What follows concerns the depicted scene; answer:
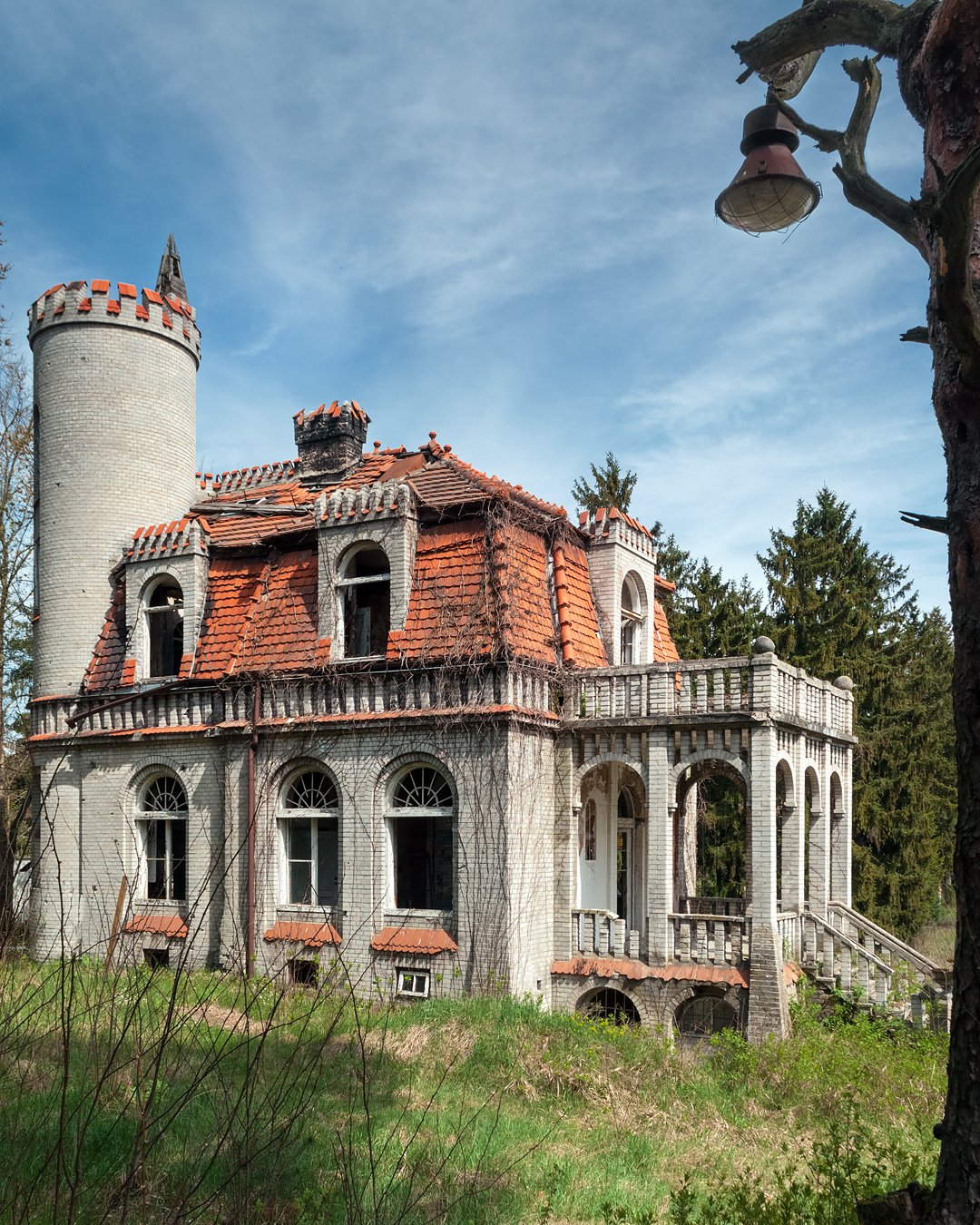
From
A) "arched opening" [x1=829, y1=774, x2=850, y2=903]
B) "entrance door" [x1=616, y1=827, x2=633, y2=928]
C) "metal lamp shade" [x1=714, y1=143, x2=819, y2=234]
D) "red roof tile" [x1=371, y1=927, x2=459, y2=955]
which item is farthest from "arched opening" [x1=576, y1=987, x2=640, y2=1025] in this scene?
"metal lamp shade" [x1=714, y1=143, x2=819, y2=234]

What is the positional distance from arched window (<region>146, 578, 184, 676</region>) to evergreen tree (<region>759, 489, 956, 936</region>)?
1549cm

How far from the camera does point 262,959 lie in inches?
675

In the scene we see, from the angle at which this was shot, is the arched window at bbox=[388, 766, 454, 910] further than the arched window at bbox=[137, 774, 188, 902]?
No

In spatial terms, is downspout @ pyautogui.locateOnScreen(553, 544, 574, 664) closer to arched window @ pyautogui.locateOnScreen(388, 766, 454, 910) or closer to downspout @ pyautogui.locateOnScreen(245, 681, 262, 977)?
arched window @ pyautogui.locateOnScreen(388, 766, 454, 910)

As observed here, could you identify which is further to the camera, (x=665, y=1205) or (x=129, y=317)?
(x=129, y=317)

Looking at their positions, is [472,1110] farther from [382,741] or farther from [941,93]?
[941,93]

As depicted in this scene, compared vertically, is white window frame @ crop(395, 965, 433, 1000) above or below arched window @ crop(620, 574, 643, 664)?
below

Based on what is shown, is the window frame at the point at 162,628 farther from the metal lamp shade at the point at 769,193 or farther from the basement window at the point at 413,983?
the metal lamp shade at the point at 769,193

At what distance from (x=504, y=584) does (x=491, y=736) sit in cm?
230

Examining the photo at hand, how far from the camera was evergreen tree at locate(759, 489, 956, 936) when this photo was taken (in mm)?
28891

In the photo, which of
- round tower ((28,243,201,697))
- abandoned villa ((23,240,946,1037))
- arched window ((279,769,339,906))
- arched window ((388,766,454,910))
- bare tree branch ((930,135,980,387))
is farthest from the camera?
round tower ((28,243,201,697))

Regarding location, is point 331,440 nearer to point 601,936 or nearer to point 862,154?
point 601,936

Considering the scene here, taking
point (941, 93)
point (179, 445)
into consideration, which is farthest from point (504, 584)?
point (941, 93)

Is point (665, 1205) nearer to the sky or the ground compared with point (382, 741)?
nearer to the ground
